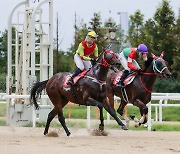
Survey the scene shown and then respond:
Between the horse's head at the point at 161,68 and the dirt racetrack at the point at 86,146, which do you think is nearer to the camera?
the dirt racetrack at the point at 86,146

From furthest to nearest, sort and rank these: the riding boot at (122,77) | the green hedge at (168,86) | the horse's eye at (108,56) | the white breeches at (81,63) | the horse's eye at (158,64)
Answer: the green hedge at (168,86) → the riding boot at (122,77) → the horse's eye at (158,64) → the white breeches at (81,63) → the horse's eye at (108,56)

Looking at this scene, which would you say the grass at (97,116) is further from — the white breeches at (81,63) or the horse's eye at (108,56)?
the horse's eye at (108,56)

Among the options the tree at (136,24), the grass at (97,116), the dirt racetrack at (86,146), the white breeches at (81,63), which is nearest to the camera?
the dirt racetrack at (86,146)

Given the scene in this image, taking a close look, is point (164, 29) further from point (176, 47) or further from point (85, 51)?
point (85, 51)

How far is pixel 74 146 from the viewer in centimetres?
1087

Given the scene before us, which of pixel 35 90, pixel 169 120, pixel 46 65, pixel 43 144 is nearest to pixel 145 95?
pixel 35 90

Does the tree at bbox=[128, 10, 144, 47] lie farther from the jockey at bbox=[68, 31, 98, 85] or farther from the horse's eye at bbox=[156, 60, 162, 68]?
the jockey at bbox=[68, 31, 98, 85]

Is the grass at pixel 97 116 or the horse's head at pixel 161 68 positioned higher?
the horse's head at pixel 161 68

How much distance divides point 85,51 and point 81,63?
13.3 inches

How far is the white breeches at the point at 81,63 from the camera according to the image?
1403cm

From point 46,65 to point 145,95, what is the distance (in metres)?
5.22

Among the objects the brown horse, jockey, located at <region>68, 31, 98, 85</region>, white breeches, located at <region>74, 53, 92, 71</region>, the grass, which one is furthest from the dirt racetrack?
the grass

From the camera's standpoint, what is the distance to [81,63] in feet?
46.2

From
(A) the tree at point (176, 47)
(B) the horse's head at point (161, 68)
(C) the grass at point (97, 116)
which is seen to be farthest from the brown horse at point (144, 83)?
(A) the tree at point (176, 47)
